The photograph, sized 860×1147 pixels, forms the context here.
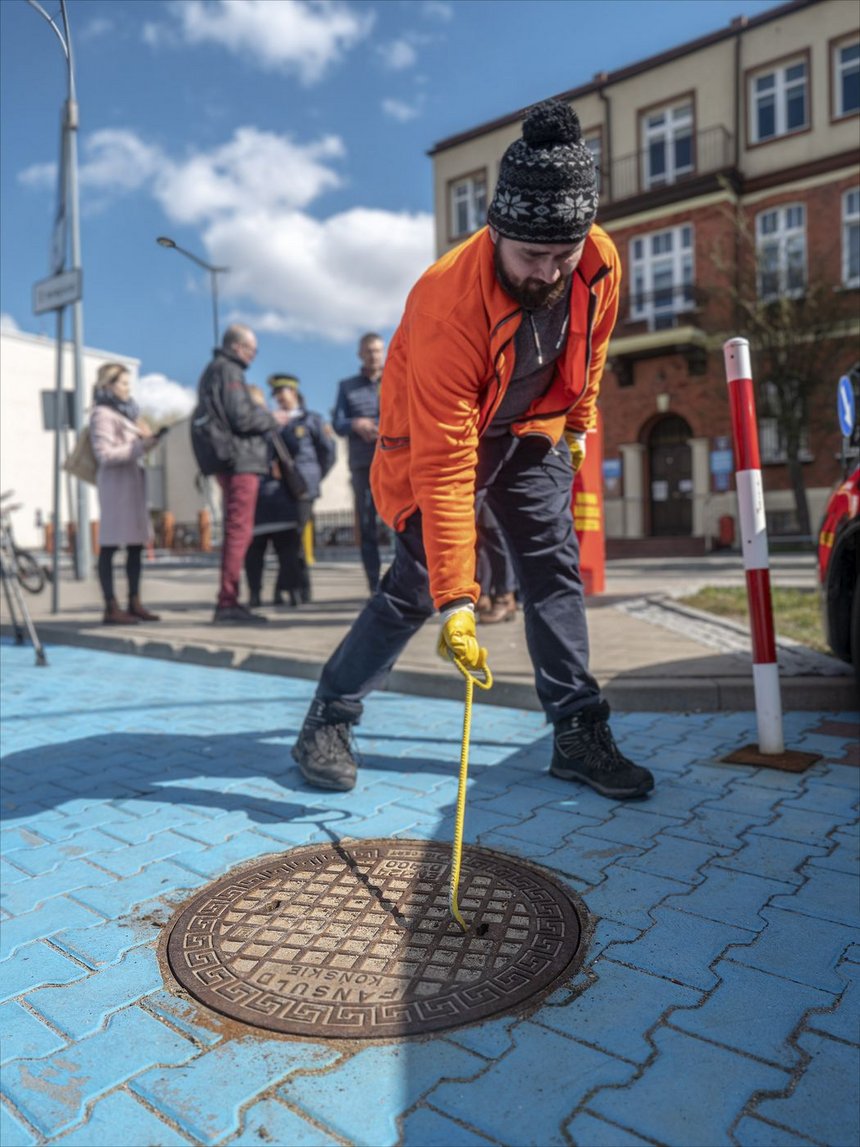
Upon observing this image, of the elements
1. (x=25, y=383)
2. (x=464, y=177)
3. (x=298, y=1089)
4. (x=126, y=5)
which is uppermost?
(x=464, y=177)

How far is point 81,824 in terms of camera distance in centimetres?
293

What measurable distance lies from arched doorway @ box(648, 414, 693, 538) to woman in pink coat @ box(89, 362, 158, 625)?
18.6 m

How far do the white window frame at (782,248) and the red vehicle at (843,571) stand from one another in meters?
18.5

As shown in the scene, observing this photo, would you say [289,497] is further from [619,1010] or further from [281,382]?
[619,1010]

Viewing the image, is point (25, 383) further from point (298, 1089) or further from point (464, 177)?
point (464, 177)

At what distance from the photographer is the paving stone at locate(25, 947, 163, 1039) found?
68.9 inches

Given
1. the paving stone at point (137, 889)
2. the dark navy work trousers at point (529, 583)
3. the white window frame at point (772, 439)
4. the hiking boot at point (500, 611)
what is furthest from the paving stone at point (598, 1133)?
the white window frame at point (772, 439)

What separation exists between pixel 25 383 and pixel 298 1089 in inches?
281

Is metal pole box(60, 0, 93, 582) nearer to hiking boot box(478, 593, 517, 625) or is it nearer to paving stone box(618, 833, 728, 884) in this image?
hiking boot box(478, 593, 517, 625)

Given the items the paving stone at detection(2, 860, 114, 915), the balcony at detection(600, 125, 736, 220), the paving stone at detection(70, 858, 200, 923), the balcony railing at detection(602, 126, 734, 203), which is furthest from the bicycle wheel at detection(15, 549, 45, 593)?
the balcony railing at detection(602, 126, 734, 203)

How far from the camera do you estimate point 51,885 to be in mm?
2434

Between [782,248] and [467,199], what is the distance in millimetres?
9441

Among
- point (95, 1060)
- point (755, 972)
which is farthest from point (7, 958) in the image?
point (755, 972)

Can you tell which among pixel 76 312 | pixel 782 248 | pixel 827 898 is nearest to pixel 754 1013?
pixel 827 898
